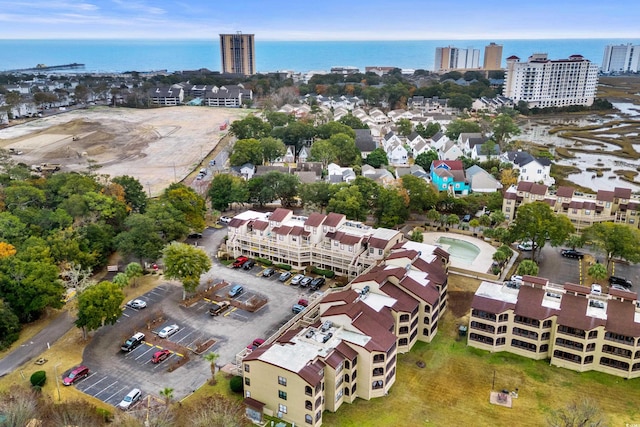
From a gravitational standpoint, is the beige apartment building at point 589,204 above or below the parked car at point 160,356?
above

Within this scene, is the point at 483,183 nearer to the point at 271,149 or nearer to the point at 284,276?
the point at 271,149

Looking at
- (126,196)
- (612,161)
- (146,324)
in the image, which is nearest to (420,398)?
(146,324)

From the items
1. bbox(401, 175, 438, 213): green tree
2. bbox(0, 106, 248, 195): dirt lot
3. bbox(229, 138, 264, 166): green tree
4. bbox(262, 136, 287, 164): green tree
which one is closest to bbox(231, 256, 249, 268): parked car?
bbox(401, 175, 438, 213): green tree

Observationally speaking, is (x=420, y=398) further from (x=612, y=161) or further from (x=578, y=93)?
(x=578, y=93)

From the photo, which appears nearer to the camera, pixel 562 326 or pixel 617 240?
pixel 562 326

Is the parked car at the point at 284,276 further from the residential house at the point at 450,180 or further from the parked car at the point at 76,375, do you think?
the residential house at the point at 450,180

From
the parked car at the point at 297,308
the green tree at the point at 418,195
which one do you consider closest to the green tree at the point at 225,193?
the green tree at the point at 418,195

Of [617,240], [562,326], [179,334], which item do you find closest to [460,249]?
[617,240]

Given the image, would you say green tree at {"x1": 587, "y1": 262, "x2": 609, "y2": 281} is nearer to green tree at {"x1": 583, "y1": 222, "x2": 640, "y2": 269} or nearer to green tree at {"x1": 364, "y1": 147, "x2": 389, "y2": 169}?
green tree at {"x1": 583, "y1": 222, "x2": 640, "y2": 269}
